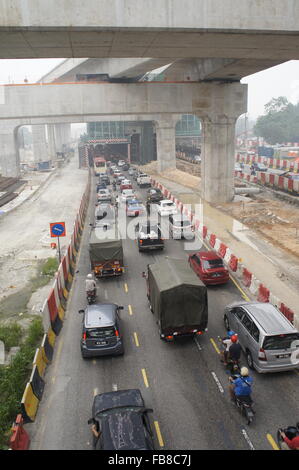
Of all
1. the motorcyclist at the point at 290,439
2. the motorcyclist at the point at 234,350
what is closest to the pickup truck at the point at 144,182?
the motorcyclist at the point at 234,350

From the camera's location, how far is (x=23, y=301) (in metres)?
19.6

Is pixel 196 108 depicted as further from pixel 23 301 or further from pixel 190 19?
pixel 23 301

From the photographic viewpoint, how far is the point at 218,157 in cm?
4147

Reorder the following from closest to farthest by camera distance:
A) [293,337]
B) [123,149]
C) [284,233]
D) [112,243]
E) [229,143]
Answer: [293,337]
[112,243]
[284,233]
[229,143]
[123,149]

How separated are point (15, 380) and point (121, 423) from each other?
188 inches

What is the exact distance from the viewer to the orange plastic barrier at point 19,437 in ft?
32.0

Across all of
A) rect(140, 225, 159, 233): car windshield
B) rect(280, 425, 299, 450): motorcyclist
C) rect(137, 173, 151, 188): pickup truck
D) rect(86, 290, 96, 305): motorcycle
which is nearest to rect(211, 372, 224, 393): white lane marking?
rect(280, 425, 299, 450): motorcyclist

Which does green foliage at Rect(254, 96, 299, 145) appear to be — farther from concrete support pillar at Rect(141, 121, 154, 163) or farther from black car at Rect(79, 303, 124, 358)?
black car at Rect(79, 303, 124, 358)

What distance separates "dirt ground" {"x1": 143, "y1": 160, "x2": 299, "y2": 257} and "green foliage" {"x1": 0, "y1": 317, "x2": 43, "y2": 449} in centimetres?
1825

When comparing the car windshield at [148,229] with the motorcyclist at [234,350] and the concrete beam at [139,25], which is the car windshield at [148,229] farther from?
the motorcyclist at [234,350]

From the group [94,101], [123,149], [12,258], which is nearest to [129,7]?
[12,258]

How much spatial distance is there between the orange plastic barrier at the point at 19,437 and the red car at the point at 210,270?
11963 millimetres

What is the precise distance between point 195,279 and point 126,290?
6332 mm

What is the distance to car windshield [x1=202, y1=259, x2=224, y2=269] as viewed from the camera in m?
Answer: 20.6
